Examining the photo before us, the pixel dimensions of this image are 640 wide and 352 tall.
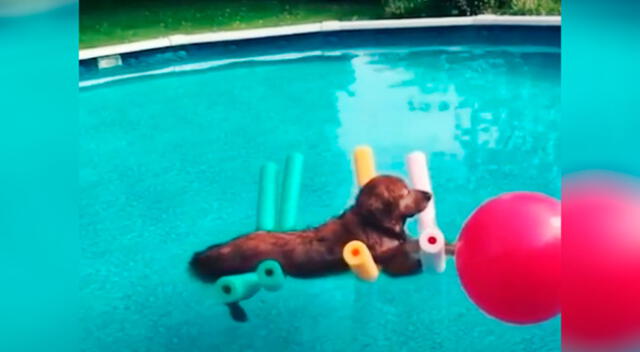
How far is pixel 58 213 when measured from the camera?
7.47 ft

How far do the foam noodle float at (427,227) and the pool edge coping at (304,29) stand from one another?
0.31 metres

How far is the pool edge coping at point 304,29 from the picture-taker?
217cm

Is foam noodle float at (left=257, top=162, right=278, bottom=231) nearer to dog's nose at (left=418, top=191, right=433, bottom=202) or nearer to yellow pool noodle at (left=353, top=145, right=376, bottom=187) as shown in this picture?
yellow pool noodle at (left=353, top=145, right=376, bottom=187)

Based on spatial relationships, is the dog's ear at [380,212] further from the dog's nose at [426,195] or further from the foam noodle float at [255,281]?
the foam noodle float at [255,281]

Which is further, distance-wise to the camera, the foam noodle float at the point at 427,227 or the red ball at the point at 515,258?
the foam noodle float at the point at 427,227

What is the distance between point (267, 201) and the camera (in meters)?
2.17

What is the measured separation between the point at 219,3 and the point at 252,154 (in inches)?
14.0

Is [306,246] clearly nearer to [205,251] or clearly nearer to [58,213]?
[205,251]

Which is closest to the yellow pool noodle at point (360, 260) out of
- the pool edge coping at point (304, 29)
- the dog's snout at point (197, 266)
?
the dog's snout at point (197, 266)

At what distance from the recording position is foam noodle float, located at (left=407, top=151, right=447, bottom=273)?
2035 mm

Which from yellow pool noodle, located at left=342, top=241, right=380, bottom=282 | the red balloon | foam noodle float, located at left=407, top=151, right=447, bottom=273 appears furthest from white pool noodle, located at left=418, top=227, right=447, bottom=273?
the red balloon

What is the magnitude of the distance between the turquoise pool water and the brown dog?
0.13 ft

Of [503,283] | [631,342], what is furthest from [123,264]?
[631,342]

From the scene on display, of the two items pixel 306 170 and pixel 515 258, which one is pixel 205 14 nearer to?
pixel 306 170
